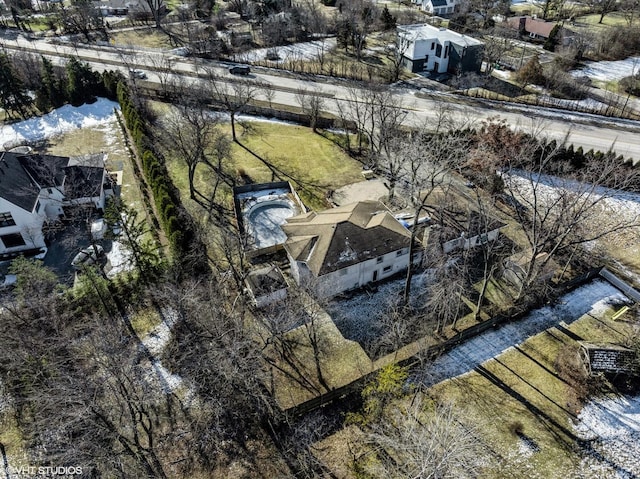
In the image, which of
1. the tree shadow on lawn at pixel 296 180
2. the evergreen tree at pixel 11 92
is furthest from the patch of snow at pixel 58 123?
the tree shadow on lawn at pixel 296 180

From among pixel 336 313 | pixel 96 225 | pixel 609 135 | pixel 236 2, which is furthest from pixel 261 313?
pixel 236 2

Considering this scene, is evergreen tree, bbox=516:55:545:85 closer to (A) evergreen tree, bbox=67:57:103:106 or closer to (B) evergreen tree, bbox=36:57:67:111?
(A) evergreen tree, bbox=67:57:103:106

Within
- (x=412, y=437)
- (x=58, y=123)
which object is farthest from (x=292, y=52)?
(x=412, y=437)

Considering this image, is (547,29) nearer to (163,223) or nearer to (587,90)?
(587,90)

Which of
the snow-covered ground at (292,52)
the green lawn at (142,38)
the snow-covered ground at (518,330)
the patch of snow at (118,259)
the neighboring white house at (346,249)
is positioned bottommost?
the snow-covered ground at (518,330)

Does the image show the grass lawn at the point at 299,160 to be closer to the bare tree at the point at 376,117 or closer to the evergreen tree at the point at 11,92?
the bare tree at the point at 376,117

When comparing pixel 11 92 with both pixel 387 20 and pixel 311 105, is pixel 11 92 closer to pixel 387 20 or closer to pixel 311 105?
pixel 311 105
